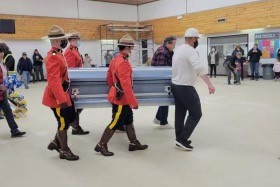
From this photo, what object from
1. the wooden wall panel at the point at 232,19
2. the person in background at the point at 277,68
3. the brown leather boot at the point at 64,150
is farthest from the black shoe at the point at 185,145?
the wooden wall panel at the point at 232,19

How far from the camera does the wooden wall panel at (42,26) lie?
1503cm

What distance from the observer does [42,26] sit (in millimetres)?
15750

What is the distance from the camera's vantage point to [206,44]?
15.7 meters

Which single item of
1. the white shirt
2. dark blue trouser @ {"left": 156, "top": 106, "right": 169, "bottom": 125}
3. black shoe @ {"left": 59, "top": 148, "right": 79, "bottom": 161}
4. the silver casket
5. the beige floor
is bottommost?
the beige floor

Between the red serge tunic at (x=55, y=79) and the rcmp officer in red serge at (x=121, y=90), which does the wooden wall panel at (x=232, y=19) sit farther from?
the red serge tunic at (x=55, y=79)

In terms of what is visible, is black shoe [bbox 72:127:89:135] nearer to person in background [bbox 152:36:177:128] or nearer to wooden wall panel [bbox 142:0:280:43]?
person in background [bbox 152:36:177:128]

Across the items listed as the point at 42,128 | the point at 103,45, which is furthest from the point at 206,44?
the point at 42,128

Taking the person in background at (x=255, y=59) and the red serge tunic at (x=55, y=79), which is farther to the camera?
the person in background at (x=255, y=59)

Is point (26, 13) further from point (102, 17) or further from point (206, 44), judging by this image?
point (206, 44)

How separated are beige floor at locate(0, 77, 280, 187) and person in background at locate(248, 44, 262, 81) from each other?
7.79 metres

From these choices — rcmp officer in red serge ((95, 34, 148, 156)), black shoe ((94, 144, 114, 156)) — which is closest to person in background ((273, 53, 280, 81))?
rcmp officer in red serge ((95, 34, 148, 156))

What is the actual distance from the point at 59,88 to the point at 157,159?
4.23 ft

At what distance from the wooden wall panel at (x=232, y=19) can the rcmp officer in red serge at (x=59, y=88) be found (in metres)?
11.4

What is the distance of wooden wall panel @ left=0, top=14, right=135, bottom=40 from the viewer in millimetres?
15031
